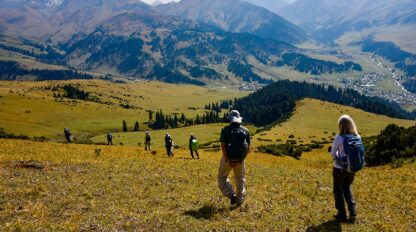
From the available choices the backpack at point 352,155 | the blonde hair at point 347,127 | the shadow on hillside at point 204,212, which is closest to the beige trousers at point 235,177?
the shadow on hillside at point 204,212

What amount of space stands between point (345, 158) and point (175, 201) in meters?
8.94

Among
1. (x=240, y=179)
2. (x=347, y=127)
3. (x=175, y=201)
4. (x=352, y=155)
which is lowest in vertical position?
(x=175, y=201)

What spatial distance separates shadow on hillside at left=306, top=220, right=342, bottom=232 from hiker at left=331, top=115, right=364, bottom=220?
58 cm

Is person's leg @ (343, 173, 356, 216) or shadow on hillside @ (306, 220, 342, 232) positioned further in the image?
person's leg @ (343, 173, 356, 216)

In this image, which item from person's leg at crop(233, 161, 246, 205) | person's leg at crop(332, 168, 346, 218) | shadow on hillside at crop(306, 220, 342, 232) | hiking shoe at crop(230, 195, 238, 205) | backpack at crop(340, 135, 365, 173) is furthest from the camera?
hiking shoe at crop(230, 195, 238, 205)

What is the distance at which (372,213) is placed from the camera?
1838cm

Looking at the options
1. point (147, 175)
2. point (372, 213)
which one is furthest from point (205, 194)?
point (372, 213)

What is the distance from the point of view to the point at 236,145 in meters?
17.3

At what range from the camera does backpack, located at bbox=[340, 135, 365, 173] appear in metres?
15.5

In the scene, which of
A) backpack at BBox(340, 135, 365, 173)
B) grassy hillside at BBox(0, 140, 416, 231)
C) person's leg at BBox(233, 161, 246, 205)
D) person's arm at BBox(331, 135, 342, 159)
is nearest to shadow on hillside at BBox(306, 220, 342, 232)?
grassy hillside at BBox(0, 140, 416, 231)

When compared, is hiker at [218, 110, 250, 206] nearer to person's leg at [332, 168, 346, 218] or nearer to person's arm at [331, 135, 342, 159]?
person's arm at [331, 135, 342, 159]

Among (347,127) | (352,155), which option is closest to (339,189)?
(352,155)

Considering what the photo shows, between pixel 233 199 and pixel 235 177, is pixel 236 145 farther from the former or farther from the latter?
pixel 233 199

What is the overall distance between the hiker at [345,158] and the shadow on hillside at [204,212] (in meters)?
5.59
